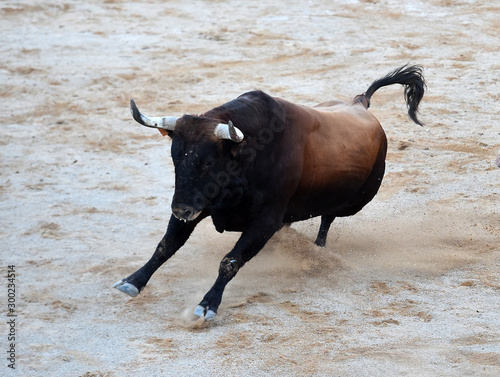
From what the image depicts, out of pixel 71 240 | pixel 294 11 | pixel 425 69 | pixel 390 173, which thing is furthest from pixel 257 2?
pixel 71 240

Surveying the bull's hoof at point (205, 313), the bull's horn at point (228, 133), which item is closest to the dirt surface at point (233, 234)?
the bull's hoof at point (205, 313)

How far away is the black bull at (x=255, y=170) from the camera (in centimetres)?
539

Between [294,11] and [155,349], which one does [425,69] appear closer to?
[294,11]

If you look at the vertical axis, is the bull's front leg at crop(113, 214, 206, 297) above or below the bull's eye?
below

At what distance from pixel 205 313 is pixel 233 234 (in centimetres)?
192

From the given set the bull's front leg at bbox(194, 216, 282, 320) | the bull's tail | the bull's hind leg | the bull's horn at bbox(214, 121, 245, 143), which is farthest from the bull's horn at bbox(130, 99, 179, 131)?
the bull's tail

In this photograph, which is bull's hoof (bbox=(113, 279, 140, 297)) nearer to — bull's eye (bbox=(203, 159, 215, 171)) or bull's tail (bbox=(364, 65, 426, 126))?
bull's eye (bbox=(203, 159, 215, 171))

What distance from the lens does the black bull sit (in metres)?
5.39

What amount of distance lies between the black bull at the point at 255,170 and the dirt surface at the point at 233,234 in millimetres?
383

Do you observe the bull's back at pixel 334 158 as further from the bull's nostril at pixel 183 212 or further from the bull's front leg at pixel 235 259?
the bull's nostril at pixel 183 212

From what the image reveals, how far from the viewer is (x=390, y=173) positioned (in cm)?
831

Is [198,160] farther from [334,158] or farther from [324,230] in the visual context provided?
[324,230]

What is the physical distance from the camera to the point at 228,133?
534cm

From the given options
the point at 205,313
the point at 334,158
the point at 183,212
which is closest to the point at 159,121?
the point at 183,212
